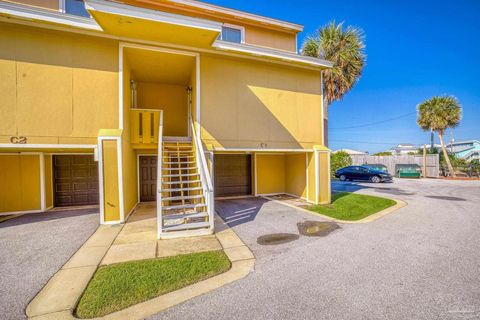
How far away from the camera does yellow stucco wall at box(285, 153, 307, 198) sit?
10.1m

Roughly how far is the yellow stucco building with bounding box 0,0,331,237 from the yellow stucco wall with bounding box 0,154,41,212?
3cm

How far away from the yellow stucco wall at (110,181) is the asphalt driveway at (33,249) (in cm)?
53

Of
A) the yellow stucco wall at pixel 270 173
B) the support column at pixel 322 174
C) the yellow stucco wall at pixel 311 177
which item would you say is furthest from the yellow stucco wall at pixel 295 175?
the support column at pixel 322 174

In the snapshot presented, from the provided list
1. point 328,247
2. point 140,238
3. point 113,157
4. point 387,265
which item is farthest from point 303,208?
point 113,157

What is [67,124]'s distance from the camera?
6512 mm

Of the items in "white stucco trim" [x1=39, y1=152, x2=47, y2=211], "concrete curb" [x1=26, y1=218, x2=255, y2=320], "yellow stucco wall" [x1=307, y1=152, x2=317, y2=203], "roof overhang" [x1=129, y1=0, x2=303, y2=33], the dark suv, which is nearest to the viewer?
"concrete curb" [x1=26, y1=218, x2=255, y2=320]

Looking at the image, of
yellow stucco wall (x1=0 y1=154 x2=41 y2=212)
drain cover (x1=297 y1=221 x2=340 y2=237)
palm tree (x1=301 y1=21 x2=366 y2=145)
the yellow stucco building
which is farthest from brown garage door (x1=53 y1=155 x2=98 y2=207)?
palm tree (x1=301 y1=21 x2=366 y2=145)

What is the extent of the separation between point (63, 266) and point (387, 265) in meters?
5.71

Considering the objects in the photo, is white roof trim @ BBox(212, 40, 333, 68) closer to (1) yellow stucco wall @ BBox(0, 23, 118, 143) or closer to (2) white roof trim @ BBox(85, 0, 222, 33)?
(2) white roof trim @ BBox(85, 0, 222, 33)

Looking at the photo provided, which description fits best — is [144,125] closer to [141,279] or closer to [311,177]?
[141,279]

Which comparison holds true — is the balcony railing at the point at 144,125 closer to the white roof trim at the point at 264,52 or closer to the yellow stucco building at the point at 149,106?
the yellow stucco building at the point at 149,106

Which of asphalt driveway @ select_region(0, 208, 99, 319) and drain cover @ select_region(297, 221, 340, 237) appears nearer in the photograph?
asphalt driveway @ select_region(0, 208, 99, 319)

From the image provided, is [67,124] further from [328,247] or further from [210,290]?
[328,247]

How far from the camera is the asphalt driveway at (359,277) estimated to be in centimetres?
285
